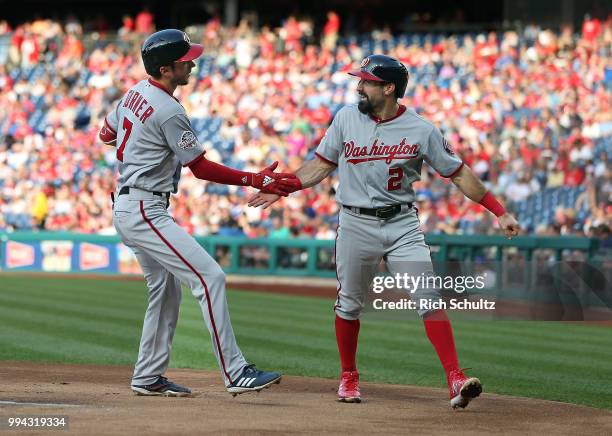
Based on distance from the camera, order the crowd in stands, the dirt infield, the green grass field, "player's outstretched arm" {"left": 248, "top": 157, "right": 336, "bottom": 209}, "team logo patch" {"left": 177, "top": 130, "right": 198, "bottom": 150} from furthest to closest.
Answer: the crowd in stands
the green grass field
"player's outstretched arm" {"left": 248, "top": 157, "right": 336, "bottom": 209}
"team logo patch" {"left": 177, "top": 130, "right": 198, "bottom": 150}
the dirt infield

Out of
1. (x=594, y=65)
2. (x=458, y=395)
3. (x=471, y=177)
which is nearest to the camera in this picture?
(x=458, y=395)

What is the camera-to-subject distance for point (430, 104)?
21.5m

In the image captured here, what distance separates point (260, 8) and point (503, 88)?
11.0 m

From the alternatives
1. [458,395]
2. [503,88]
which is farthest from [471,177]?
[503,88]

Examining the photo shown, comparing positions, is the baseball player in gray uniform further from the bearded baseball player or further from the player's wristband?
the player's wristband

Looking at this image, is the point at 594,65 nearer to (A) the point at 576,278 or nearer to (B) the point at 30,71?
(A) the point at 576,278

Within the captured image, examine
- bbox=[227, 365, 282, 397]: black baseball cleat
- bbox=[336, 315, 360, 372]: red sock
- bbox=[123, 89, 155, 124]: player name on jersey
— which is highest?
bbox=[123, 89, 155, 124]: player name on jersey

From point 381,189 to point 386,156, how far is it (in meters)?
0.19

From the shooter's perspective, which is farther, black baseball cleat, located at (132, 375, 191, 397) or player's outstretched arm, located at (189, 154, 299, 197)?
black baseball cleat, located at (132, 375, 191, 397)

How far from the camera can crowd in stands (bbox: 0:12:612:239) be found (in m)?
18.5

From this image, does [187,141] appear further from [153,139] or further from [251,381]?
[251,381]

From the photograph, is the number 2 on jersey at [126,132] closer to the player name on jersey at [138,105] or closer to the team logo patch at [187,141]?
the player name on jersey at [138,105]

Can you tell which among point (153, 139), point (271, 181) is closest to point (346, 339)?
point (271, 181)

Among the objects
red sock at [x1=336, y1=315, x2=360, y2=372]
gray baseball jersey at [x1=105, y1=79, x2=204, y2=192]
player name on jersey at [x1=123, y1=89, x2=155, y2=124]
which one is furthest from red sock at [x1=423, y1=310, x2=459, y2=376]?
player name on jersey at [x1=123, y1=89, x2=155, y2=124]
